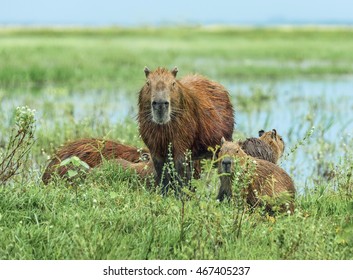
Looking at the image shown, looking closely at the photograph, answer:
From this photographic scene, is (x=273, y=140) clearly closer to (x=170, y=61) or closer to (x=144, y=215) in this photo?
(x=144, y=215)

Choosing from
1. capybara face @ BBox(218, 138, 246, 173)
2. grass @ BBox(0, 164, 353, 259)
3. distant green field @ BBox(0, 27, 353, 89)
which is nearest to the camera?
grass @ BBox(0, 164, 353, 259)

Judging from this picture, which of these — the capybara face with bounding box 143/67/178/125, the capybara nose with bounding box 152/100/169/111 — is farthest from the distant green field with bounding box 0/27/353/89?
the capybara nose with bounding box 152/100/169/111

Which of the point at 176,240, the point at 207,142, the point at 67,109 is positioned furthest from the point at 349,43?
the point at 176,240

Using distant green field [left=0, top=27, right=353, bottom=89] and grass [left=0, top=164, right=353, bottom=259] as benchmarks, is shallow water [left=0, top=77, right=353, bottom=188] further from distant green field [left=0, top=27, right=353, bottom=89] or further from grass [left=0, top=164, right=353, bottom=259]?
grass [left=0, top=164, right=353, bottom=259]

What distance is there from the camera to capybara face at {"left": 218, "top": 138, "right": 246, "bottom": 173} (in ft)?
20.3

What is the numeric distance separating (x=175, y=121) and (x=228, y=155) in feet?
3.27

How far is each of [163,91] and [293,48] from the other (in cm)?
2195

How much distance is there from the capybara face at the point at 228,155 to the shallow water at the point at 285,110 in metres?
1.79

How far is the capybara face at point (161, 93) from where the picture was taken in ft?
22.1

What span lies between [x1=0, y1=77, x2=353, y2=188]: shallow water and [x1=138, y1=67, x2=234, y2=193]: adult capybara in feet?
3.37

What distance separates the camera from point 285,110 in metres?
13.9

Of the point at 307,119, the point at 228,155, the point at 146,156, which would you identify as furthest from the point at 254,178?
the point at 307,119

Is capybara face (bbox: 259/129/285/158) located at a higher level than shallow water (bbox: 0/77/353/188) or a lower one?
higher
